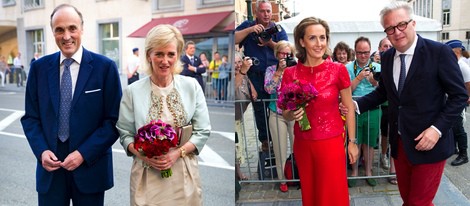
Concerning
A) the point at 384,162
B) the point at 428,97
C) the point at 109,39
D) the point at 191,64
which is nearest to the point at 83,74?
the point at 109,39

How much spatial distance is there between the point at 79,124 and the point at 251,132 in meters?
0.97

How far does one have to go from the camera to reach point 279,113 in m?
2.45

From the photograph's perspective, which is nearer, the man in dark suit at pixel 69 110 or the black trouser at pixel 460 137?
the man in dark suit at pixel 69 110

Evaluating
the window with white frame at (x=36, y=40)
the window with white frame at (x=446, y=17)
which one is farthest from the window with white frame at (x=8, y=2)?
the window with white frame at (x=446, y=17)

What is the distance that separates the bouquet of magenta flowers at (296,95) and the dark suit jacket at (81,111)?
0.68 m

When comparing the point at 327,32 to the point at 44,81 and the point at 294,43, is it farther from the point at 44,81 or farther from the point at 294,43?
the point at 44,81

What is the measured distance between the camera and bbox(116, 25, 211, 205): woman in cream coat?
1.57m

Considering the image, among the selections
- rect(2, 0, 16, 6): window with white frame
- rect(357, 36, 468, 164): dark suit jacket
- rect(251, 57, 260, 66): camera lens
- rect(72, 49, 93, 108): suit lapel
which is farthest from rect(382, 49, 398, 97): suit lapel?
rect(2, 0, 16, 6): window with white frame

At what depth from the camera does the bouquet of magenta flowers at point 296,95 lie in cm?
183

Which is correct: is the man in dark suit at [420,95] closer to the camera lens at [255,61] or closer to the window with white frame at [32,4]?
the camera lens at [255,61]

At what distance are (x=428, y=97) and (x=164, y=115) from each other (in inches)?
43.7

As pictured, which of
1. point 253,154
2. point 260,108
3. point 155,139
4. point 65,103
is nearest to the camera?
point 155,139

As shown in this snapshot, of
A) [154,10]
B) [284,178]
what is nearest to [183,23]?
[154,10]

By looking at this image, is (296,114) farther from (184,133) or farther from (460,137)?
(460,137)
